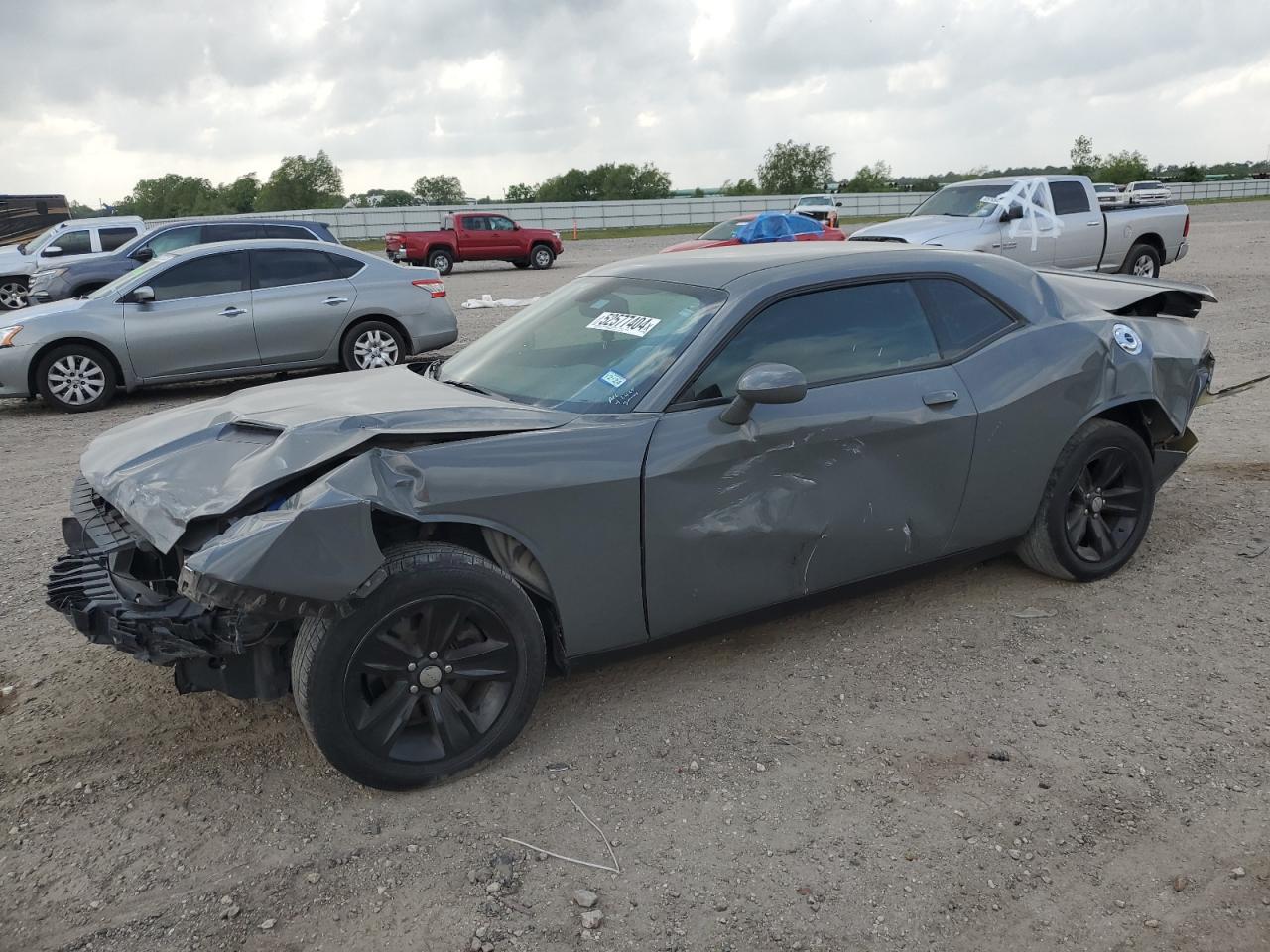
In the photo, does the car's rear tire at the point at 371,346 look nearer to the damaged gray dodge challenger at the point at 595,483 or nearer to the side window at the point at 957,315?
the damaged gray dodge challenger at the point at 595,483

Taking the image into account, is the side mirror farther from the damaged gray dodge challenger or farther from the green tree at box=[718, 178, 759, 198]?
the green tree at box=[718, 178, 759, 198]

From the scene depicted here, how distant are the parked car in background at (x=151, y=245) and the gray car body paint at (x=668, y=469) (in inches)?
378

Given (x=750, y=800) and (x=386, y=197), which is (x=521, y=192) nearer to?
(x=386, y=197)

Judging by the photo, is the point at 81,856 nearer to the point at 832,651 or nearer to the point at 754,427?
the point at 754,427

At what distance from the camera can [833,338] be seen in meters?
3.81

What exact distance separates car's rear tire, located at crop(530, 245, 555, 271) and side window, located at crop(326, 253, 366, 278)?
17847mm

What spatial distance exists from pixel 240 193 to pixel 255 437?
325 ft

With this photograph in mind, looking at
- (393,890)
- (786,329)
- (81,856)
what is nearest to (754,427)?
(786,329)

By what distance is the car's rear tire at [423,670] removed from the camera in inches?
114

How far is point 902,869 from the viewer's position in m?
2.74

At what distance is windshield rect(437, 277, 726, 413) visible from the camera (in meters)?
3.53

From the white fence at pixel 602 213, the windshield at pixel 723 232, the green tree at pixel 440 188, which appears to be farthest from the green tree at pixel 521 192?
the windshield at pixel 723 232

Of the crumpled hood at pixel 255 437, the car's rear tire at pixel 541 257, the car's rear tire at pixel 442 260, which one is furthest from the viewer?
the car's rear tire at pixel 541 257

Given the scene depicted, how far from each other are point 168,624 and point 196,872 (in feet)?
2.31
